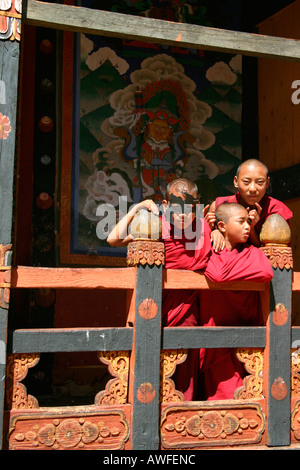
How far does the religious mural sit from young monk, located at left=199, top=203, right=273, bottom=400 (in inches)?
77.1

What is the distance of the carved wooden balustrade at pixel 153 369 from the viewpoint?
134 inches

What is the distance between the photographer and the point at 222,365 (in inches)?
156

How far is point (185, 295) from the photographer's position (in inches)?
155

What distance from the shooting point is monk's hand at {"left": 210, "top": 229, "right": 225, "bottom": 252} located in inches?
151

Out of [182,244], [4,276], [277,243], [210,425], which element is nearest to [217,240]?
[182,244]

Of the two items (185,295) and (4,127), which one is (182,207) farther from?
(4,127)

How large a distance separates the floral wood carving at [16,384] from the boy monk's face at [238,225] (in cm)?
147

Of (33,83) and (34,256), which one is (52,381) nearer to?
(34,256)

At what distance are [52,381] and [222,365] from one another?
2100 mm

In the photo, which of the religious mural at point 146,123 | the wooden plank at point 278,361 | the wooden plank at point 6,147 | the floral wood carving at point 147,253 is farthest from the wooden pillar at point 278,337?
the religious mural at point 146,123

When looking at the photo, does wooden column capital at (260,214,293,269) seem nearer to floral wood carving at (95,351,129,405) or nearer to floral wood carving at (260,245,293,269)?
floral wood carving at (260,245,293,269)

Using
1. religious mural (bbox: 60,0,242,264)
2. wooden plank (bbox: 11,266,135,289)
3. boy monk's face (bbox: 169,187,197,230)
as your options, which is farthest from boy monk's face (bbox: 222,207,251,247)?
religious mural (bbox: 60,0,242,264)

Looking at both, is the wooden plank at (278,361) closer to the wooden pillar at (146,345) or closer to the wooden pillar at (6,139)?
the wooden pillar at (146,345)

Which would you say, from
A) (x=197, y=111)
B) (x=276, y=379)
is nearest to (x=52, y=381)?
(x=276, y=379)
